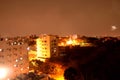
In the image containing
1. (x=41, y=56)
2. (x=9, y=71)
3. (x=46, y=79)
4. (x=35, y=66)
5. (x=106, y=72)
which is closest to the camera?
(x=106, y=72)

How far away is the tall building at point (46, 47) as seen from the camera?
27.8 m

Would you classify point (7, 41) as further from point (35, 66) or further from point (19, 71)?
point (35, 66)

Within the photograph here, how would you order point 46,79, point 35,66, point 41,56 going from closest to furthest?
point 46,79 → point 35,66 → point 41,56

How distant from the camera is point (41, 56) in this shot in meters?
28.0

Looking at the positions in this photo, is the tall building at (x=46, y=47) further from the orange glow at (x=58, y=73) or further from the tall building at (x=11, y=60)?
the tall building at (x=11, y=60)

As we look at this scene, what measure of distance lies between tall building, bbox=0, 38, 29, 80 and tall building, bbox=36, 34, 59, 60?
8415 millimetres

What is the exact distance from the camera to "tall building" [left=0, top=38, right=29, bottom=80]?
15.7m

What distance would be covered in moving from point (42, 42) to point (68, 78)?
1561cm

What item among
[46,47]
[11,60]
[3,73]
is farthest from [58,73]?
[46,47]

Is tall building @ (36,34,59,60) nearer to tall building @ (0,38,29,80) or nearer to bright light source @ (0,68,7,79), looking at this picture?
tall building @ (0,38,29,80)

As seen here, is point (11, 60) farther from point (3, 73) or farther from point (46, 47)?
point (46, 47)

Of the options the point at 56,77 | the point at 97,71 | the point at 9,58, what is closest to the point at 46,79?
the point at 56,77

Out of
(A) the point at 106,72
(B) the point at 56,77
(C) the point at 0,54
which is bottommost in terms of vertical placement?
(B) the point at 56,77

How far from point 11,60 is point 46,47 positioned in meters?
11.5
